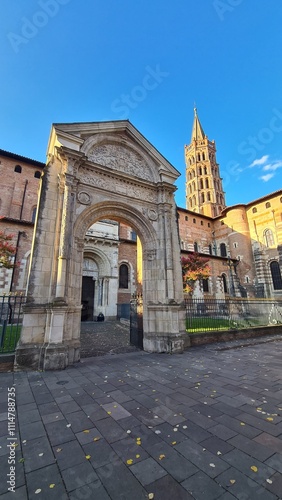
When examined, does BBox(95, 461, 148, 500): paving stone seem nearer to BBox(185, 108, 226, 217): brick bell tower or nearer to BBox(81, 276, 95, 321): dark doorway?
BBox(81, 276, 95, 321): dark doorway

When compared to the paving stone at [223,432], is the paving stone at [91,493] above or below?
above

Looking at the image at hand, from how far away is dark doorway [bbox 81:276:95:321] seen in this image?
21219mm

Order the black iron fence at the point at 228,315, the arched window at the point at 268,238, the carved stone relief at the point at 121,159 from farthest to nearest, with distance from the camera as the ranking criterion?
1. the arched window at the point at 268,238
2. the black iron fence at the point at 228,315
3. the carved stone relief at the point at 121,159

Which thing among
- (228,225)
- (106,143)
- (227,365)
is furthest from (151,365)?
(228,225)

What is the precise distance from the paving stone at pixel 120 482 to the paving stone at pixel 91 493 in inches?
2.0

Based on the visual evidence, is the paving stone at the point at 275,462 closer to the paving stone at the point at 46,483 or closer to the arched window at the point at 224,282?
the paving stone at the point at 46,483

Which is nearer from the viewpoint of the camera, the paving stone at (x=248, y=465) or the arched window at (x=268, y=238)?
the paving stone at (x=248, y=465)

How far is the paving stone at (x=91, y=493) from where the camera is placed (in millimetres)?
2170

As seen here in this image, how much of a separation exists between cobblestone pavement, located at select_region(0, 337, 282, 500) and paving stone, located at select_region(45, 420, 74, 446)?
0.02 metres

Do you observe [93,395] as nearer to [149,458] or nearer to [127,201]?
[149,458]

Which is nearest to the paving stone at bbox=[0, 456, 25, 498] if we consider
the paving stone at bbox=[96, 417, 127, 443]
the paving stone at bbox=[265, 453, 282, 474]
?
the paving stone at bbox=[96, 417, 127, 443]

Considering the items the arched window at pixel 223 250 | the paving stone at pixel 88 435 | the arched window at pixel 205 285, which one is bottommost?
the paving stone at pixel 88 435

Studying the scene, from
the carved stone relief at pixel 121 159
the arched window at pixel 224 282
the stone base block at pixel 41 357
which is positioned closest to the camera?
the stone base block at pixel 41 357

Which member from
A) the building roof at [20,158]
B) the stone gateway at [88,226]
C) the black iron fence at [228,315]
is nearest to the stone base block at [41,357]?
the stone gateway at [88,226]
